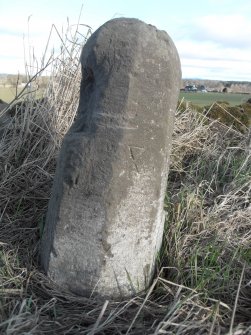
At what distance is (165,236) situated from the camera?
2.95 meters

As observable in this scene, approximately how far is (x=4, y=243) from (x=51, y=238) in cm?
40

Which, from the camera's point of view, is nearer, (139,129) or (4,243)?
(139,129)

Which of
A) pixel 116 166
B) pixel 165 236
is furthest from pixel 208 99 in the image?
pixel 116 166

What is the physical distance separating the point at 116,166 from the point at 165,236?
0.66 m

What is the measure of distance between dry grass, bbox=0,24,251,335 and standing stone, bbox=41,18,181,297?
0.16 meters

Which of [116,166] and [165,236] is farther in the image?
[165,236]

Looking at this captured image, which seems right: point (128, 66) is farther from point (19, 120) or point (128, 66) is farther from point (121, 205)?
point (19, 120)

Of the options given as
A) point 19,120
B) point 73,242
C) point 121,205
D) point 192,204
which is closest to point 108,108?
point 121,205

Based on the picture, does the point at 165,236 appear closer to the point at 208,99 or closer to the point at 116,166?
the point at 116,166

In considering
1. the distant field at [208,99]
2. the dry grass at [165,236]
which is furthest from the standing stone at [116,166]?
the distant field at [208,99]

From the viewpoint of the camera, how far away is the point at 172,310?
7.55ft

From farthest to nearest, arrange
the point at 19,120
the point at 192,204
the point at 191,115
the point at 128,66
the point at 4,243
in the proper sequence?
the point at 191,115, the point at 19,120, the point at 192,204, the point at 4,243, the point at 128,66

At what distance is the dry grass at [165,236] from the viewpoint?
235 cm

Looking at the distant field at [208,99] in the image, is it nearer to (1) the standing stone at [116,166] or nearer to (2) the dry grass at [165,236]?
(2) the dry grass at [165,236]
